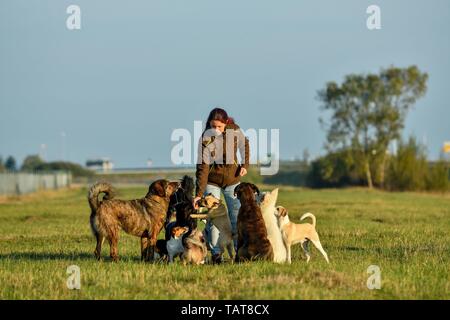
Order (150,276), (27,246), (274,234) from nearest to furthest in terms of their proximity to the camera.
A: (150,276)
(274,234)
(27,246)

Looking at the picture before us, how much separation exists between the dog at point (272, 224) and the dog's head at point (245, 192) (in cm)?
22

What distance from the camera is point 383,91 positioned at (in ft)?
261

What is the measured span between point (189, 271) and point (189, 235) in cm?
124

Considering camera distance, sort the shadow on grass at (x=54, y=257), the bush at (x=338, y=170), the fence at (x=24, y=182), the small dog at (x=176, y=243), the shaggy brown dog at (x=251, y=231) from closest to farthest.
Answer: the shaggy brown dog at (x=251, y=231) < the small dog at (x=176, y=243) < the shadow on grass at (x=54, y=257) < the fence at (x=24, y=182) < the bush at (x=338, y=170)

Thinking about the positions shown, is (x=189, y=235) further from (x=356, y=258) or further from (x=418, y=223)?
(x=418, y=223)

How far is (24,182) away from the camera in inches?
2517

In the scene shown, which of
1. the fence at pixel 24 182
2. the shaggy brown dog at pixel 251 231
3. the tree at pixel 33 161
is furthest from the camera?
the tree at pixel 33 161

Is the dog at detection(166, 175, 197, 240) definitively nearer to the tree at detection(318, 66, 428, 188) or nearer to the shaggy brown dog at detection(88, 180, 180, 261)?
the shaggy brown dog at detection(88, 180, 180, 261)

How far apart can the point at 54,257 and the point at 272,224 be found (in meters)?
4.71

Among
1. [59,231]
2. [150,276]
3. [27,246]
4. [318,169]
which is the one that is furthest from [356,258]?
[318,169]

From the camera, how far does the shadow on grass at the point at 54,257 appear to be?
15078 mm

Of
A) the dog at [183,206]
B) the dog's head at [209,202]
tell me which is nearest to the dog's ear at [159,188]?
the dog at [183,206]

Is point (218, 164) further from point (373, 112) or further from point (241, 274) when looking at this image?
point (373, 112)

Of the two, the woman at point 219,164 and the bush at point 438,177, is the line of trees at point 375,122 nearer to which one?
the bush at point 438,177
